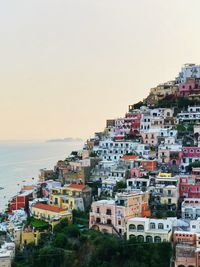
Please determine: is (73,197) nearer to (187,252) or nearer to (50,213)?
(50,213)

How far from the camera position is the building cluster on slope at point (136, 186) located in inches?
1017

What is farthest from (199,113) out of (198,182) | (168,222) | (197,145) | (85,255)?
(85,255)

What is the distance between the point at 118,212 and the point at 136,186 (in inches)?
171

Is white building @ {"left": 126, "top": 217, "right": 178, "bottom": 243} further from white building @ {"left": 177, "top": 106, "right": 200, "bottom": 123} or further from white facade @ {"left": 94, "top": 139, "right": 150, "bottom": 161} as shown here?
white building @ {"left": 177, "top": 106, "right": 200, "bottom": 123}

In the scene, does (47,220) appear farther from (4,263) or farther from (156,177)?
(156,177)

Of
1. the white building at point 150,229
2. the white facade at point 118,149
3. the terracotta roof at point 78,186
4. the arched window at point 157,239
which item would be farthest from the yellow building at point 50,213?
the white facade at point 118,149

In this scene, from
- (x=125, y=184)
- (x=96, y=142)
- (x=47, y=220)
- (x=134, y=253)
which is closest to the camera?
(x=134, y=253)

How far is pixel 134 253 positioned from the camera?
24438 millimetres

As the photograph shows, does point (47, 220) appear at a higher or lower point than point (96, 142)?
lower

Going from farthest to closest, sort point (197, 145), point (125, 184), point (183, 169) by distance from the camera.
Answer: point (197, 145) → point (183, 169) → point (125, 184)

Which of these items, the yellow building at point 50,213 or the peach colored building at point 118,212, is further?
the yellow building at point 50,213

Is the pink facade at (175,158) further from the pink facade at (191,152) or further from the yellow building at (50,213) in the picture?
the yellow building at (50,213)

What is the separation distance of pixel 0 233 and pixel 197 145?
16.7 meters

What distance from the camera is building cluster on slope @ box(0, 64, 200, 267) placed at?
2584 cm
